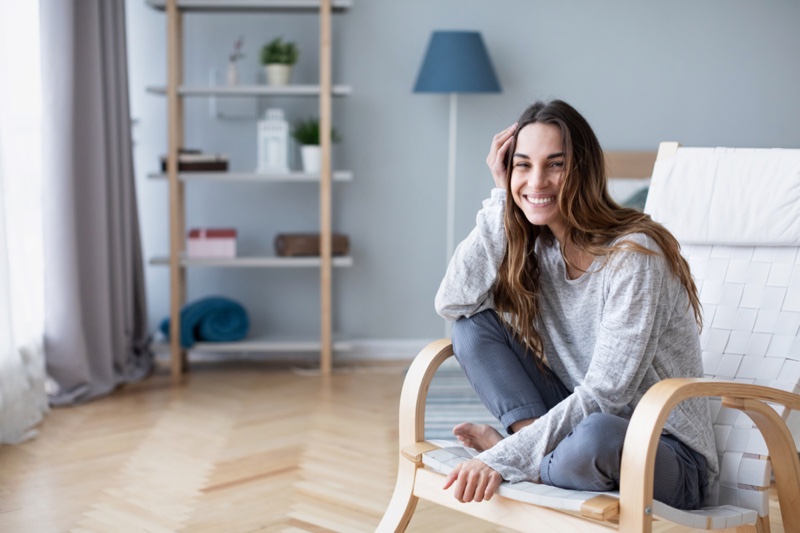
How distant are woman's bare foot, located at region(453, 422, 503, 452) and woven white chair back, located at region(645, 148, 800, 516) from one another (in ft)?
1.48

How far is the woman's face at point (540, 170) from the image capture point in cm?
168

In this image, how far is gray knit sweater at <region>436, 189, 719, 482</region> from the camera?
157 centimetres

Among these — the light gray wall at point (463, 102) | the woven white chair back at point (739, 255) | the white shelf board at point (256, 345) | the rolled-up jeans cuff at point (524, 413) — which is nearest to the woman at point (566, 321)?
the rolled-up jeans cuff at point (524, 413)

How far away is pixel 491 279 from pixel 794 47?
2924 millimetres

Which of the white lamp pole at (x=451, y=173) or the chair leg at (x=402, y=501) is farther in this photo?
the white lamp pole at (x=451, y=173)

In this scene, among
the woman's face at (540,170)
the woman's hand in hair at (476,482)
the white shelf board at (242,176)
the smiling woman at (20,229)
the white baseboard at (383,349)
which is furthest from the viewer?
the white baseboard at (383,349)

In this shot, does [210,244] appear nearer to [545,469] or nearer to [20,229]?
[20,229]

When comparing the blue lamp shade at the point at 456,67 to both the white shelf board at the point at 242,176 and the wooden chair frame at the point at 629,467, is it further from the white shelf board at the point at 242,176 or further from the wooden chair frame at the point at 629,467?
the wooden chair frame at the point at 629,467

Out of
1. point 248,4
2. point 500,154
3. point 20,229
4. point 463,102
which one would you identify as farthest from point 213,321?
point 500,154

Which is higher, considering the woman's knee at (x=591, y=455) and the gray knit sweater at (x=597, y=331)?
the gray knit sweater at (x=597, y=331)

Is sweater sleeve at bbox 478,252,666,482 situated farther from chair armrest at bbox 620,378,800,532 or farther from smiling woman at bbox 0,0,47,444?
smiling woman at bbox 0,0,47,444

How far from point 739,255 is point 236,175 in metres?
2.17

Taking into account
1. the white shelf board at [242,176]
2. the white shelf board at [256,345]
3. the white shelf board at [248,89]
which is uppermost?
the white shelf board at [248,89]

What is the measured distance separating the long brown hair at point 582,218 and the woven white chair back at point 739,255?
22 centimetres
